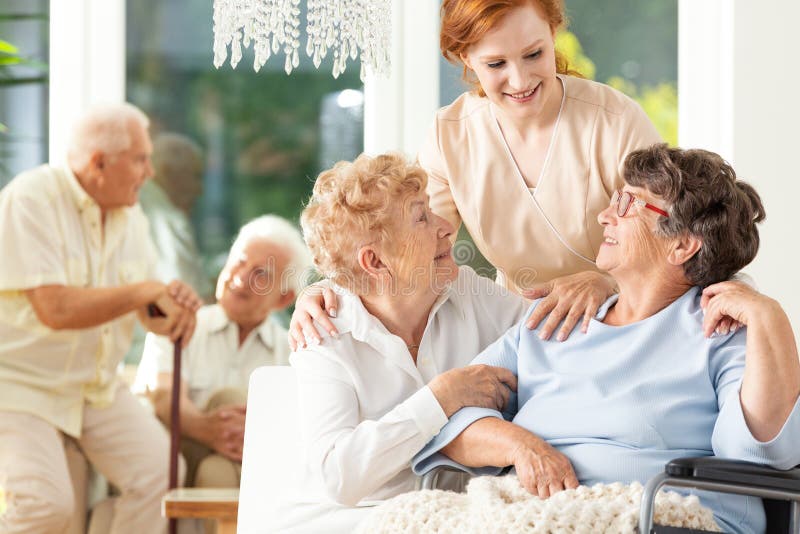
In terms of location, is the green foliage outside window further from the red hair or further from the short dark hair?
the short dark hair

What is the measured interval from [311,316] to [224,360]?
166 cm

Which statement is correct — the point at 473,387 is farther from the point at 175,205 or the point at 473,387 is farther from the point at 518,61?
the point at 175,205

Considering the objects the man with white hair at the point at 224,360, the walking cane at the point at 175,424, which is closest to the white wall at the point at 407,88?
the man with white hair at the point at 224,360

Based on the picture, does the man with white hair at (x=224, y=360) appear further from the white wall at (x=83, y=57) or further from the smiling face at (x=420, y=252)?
the smiling face at (x=420, y=252)

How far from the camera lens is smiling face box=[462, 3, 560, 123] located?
225 centimetres

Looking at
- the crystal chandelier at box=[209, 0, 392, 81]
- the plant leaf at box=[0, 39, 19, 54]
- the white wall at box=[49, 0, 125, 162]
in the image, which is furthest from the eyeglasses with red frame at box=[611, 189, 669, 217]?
the plant leaf at box=[0, 39, 19, 54]

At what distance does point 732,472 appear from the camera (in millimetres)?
1631

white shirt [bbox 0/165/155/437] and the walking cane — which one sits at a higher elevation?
white shirt [bbox 0/165/155/437]

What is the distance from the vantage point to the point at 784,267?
3730mm

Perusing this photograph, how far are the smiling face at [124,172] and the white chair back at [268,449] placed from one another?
5.29 feet

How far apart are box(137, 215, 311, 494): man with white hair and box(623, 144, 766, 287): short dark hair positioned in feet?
6.66

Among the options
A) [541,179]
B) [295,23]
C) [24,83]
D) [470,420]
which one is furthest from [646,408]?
[24,83]

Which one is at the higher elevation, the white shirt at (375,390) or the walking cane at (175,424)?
the white shirt at (375,390)

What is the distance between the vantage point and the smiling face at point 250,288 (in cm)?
378
